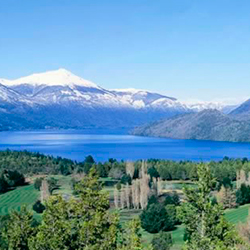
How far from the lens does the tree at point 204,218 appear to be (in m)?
18.5

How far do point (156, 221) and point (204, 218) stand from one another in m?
40.0

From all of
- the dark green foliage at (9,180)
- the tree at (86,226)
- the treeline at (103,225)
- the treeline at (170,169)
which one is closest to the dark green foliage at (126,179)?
the treeline at (170,169)

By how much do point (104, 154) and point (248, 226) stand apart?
137 metres

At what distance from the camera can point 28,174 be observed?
111m

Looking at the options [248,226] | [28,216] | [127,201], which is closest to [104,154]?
[127,201]

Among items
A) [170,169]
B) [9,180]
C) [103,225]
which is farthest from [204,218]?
[170,169]

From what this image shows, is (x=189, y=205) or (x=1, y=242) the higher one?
(x=189, y=205)

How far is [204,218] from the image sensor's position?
18.5m

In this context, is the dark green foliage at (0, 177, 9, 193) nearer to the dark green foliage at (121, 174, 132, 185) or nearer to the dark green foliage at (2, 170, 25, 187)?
the dark green foliage at (2, 170, 25, 187)

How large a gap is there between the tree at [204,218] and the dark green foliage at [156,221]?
1541 inches

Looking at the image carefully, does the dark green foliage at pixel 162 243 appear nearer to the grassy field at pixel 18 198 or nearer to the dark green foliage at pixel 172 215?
the dark green foliage at pixel 172 215

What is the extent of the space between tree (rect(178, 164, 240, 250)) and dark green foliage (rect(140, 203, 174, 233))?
39139mm

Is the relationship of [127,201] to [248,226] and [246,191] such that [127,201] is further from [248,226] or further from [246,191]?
[248,226]

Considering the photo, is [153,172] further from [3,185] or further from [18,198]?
[18,198]
